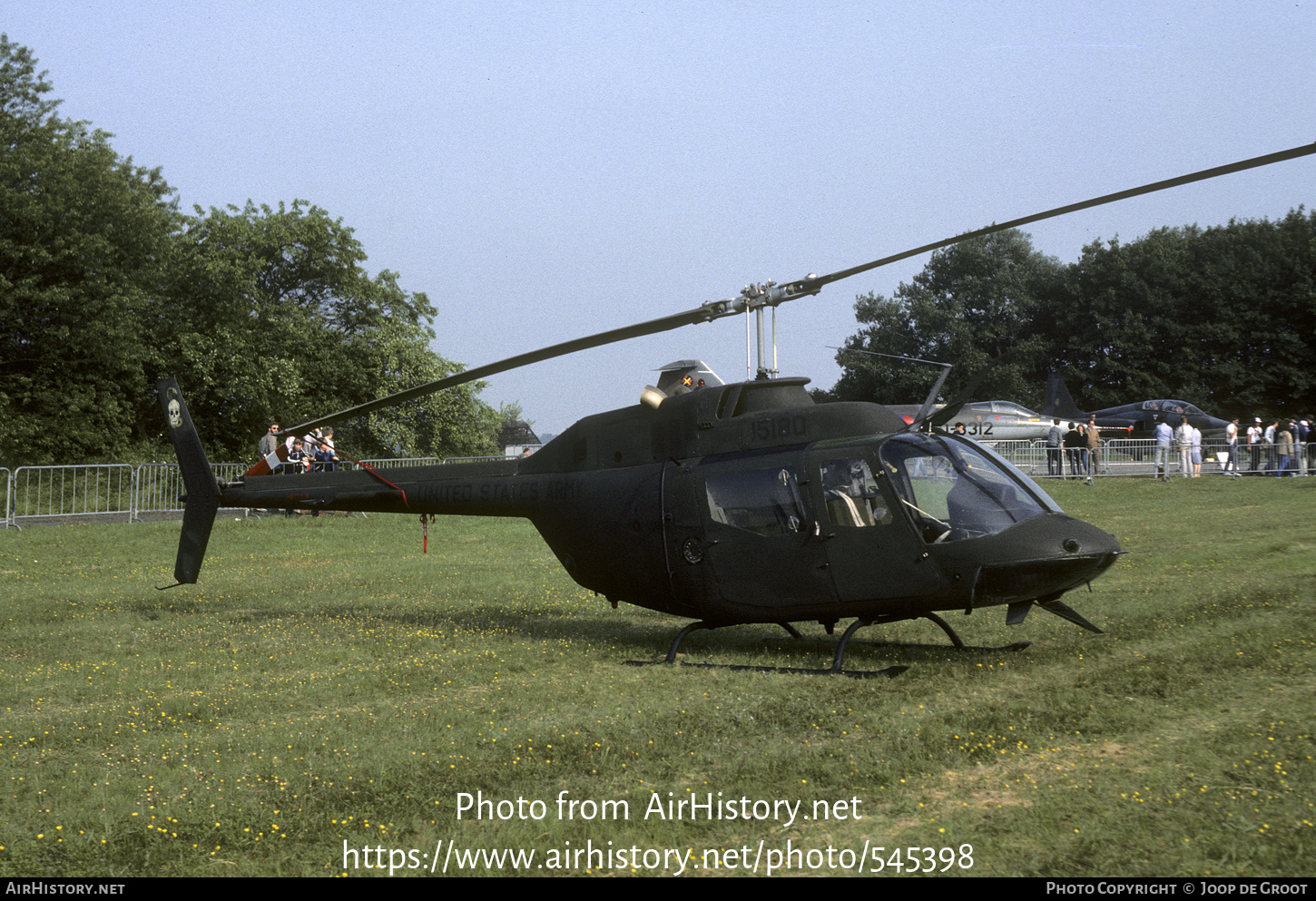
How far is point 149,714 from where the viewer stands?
8.57m

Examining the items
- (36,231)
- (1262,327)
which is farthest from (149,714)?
(1262,327)

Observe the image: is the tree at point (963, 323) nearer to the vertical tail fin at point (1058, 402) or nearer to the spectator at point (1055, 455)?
the vertical tail fin at point (1058, 402)

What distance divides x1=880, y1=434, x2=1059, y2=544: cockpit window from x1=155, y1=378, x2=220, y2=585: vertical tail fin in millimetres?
8734

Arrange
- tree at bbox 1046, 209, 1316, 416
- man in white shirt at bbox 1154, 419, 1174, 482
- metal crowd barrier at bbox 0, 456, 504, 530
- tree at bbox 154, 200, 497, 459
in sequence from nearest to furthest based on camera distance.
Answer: metal crowd barrier at bbox 0, 456, 504, 530, man in white shirt at bbox 1154, 419, 1174, 482, tree at bbox 154, 200, 497, 459, tree at bbox 1046, 209, 1316, 416

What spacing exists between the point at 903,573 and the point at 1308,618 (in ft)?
16.7

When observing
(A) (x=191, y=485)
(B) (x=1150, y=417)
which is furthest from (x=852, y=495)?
(B) (x=1150, y=417)

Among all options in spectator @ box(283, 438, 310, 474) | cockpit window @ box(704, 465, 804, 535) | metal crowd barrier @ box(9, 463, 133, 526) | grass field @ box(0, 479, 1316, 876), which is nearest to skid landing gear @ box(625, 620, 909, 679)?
grass field @ box(0, 479, 1316, 876)

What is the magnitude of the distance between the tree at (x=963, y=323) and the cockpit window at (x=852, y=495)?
219 ft

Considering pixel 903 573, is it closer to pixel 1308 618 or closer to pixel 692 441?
pixel 692 441

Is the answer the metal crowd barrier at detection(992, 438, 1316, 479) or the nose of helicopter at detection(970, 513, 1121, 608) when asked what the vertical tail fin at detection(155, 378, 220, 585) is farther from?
the metal crowd barrier at detection(992, 438, 1316, 479)

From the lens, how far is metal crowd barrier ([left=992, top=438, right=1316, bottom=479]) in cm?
3672

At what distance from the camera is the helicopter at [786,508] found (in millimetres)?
9000

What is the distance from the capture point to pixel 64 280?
3809 cm

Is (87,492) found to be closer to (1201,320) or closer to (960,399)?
(960,399)
